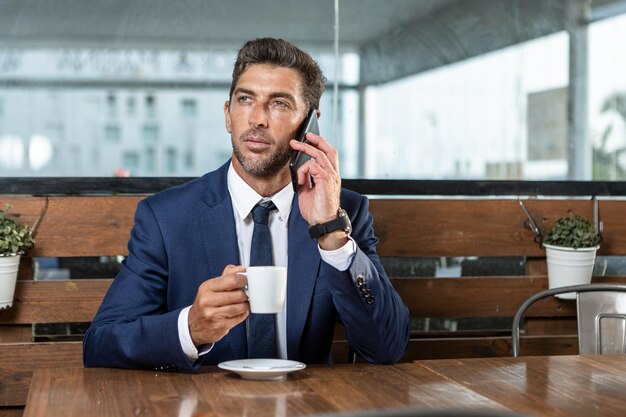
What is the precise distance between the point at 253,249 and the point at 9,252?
87 cm

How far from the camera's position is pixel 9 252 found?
2.72 meters

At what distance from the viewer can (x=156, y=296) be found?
219cm

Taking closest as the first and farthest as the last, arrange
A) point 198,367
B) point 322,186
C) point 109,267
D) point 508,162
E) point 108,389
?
point 108,389 < point 198,367 < point 322,186 < point 109,267 < point 508,162

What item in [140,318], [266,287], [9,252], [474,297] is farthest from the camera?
[474,297]

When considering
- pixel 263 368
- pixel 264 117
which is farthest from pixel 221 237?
pixel 263 368

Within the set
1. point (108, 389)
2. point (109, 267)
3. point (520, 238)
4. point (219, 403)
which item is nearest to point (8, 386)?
point (109, 267)

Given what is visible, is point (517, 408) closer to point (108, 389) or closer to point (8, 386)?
point (108, 389)

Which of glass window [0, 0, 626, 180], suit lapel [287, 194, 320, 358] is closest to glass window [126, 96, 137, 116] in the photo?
glass window [0, 0, 626, 180]

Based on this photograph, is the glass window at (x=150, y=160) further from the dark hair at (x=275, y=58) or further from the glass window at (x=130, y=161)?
the dark hair at (x=275, y=58)

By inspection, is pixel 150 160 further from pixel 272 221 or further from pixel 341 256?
pixel 341 256

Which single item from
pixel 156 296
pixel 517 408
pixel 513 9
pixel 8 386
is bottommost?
pixel 8 386

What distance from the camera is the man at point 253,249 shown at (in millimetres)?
2066

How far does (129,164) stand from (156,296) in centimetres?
105

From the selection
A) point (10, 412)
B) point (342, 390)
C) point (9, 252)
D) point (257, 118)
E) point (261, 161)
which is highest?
point (257, 118)
